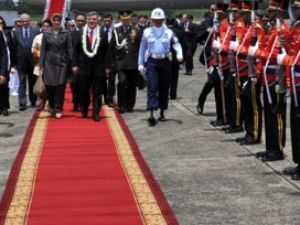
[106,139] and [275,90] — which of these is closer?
[275,90]

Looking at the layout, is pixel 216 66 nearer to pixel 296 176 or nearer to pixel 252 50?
pixel 252 50

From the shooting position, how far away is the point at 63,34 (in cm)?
1451

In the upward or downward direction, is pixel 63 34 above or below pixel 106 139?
above

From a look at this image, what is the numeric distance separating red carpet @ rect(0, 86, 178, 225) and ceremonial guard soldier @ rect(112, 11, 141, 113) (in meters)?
2.67

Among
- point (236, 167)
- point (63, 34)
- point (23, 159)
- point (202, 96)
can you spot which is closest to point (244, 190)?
point (236, 167)

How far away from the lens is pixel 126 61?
49.8 feet

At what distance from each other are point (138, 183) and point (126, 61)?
7089 millimetres

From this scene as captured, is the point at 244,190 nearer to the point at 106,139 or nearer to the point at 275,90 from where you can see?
the point at 275,90

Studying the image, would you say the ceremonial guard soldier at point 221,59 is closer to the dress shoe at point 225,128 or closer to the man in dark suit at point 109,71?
the dress shoe at point 225,128

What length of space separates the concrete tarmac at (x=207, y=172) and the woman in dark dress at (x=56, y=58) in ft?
2.43

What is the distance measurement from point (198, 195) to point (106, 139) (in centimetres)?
406

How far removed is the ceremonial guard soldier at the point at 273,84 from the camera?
855 centimetres

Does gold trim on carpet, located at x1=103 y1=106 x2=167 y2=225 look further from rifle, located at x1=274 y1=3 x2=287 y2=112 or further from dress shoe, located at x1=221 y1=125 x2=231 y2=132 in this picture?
rifle, located at x1=274 y1=3 x2=287 y2=112

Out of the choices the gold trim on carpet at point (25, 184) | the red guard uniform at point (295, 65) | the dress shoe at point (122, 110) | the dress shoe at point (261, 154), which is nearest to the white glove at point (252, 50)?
the dress shoe at point (261, 154)
